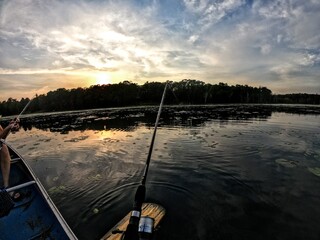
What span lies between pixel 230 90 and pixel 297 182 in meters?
133

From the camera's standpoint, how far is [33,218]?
514cm

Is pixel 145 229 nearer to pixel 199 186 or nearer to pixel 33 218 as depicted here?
pixel 33 218

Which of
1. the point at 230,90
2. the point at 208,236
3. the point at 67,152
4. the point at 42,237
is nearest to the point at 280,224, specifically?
the point at 208,236

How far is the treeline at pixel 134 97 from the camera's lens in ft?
339

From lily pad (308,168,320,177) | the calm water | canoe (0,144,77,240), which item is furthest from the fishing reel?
lily pad (308,168,320,177)

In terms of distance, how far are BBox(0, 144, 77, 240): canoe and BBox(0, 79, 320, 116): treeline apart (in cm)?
9467

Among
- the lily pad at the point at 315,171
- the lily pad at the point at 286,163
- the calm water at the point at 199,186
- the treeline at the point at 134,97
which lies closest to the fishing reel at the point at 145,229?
the calm water at the point at 199,186

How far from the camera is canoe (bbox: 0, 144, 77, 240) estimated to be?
4637 millimetres

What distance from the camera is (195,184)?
30.0 ft

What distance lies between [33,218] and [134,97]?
117347 mm

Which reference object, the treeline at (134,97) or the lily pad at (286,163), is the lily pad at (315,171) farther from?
the treeline at (134,97)

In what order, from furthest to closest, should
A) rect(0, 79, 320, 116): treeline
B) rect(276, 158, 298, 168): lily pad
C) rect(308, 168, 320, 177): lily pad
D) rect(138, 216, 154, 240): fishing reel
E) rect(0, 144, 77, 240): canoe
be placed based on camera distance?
1. rect(0, 79, 320, 116): treeline
2. rect(276, 158, 298, 168): lily pad
3. rect(308, 168, 320, 177): lily pad
4. rect(0, 144, 77, 240): canoe
5. rect(138, 216, 154, 240): fishing reel

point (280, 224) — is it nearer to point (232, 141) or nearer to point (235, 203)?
point (235, 203)

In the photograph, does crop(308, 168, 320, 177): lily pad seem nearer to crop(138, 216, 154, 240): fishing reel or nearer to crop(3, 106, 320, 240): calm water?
crop(3, 106, 320, 240): calm water
